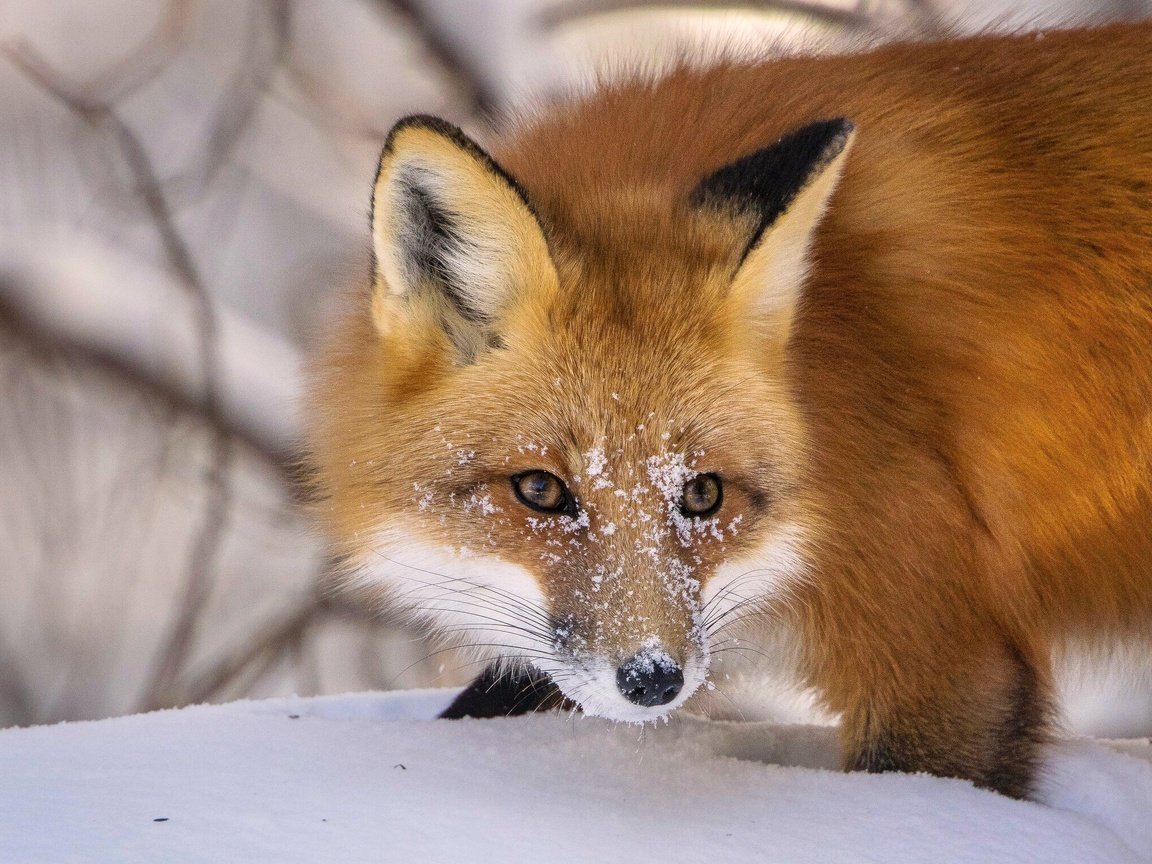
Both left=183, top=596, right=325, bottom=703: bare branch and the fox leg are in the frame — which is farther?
left=183, top=596, right=325, bottom=703: bare branch

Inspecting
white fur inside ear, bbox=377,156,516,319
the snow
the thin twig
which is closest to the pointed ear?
white fur inside ear, bbox=377,156,516,319

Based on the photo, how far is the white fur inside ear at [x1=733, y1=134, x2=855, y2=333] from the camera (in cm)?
199

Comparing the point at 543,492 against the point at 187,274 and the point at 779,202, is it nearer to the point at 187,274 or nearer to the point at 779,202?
the point at 779,202

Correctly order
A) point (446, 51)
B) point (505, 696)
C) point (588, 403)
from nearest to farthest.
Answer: point (588, 403), point (505, 696), point (446, 51)

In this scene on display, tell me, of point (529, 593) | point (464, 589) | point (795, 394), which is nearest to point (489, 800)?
point (529, 593)

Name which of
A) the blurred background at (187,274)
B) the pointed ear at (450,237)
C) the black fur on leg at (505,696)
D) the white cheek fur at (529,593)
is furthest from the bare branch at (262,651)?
the pointed ear at (450,237)

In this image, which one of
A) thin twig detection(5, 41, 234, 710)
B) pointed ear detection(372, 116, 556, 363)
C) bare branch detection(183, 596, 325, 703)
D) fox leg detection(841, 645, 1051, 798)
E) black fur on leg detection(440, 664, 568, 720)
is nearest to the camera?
pointed ear detection(372, 116, 556, 363)

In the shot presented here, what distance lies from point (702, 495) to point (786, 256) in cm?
47

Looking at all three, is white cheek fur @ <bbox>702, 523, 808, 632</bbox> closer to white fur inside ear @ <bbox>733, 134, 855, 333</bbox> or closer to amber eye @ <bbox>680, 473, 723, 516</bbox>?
amber eye @ <bbox>680, 473, 723, 516</bbox>

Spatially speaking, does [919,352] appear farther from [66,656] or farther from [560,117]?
[66,656]

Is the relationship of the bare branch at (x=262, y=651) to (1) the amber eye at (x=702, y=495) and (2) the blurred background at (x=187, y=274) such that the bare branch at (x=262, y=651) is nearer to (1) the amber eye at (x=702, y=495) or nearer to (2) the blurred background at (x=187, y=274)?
(2) the blurred background at (x=187, y=274)

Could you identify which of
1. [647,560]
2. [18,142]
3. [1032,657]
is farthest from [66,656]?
[1032,657]

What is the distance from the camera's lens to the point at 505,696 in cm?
274

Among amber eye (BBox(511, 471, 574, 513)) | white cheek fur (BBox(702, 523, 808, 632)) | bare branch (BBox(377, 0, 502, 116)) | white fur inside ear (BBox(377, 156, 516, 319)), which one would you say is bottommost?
white cheek fur (BBox(702, 523, 808, 632))
